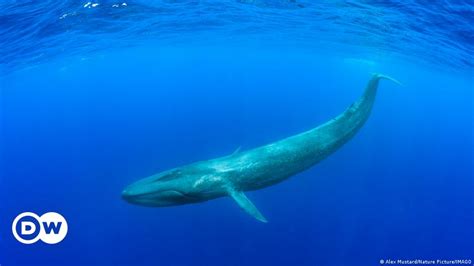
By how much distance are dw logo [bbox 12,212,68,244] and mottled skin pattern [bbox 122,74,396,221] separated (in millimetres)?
4473

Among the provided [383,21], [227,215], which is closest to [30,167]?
[227,215]

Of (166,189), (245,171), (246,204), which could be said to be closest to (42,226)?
(166,189)

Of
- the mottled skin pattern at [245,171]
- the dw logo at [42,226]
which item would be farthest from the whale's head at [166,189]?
the dw logo at [42,226]

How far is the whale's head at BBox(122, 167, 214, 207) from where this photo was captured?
7066 mm

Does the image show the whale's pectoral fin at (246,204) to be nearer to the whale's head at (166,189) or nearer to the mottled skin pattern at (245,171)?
the mottled skin pattern at (245,171)

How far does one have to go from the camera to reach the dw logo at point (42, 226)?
32.7 ft

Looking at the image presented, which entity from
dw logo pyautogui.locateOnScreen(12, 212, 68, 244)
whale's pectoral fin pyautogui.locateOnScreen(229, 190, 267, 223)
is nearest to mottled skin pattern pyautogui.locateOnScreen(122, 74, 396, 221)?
whale's pectoral fin pyautogui.locateOnScreen(229, 190, 267, 223)

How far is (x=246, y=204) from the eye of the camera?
7516 millimetres

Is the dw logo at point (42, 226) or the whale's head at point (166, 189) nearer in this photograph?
the whale's head at point (166, 189)

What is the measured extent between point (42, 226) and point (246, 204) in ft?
21.3

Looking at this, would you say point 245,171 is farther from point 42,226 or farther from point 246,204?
point 42,226

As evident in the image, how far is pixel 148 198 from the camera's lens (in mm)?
7129

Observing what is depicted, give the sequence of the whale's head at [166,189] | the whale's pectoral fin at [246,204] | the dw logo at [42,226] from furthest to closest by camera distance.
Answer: the dw logo at [42,226], the whale's pectoral fin at [246,204], the whale's head at [166,189]

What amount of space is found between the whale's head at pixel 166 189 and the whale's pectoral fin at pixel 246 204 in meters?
0.81
